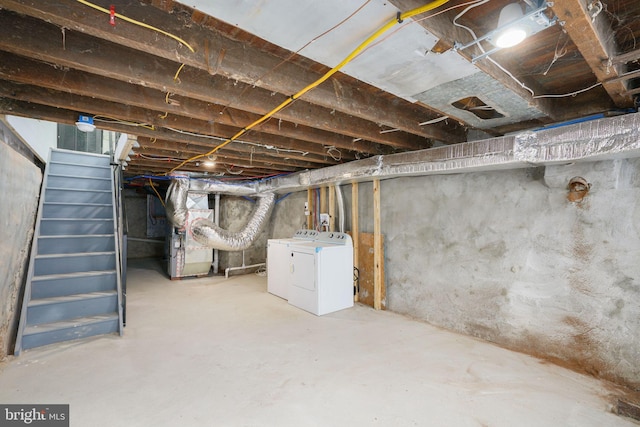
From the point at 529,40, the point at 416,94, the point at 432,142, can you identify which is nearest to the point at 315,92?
the point at 416,94

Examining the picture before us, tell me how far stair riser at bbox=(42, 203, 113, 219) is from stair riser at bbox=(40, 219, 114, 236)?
162 mm

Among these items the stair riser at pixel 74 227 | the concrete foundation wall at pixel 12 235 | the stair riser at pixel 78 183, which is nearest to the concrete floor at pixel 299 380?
the concrete foundation wall at pixel 12 235

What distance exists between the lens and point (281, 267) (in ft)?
12.9

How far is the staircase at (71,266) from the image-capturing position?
2.43 metres

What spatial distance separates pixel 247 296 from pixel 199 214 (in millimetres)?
1819

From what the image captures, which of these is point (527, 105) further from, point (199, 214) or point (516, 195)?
point (199, 214)

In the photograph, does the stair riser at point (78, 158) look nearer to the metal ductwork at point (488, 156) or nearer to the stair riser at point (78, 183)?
the stair riser at point (78, 183)

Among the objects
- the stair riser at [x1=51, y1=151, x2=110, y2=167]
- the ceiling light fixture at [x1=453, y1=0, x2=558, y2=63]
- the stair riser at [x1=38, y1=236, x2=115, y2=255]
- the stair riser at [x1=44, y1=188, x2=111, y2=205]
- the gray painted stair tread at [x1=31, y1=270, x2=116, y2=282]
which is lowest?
the gray painted stair tread at [x1=31, y1=270, x2=116, y2=282]

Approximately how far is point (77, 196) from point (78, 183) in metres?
0.29

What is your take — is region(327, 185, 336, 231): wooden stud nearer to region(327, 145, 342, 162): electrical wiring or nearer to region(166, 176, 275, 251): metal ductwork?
→ region(327, 145, 342, 162): electrical wiring

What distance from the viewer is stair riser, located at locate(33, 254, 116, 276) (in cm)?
269

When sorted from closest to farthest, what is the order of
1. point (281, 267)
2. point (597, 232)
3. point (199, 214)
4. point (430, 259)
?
point (597, 232) < point (430, 259) < point (281, 267) < point (199, 214)
